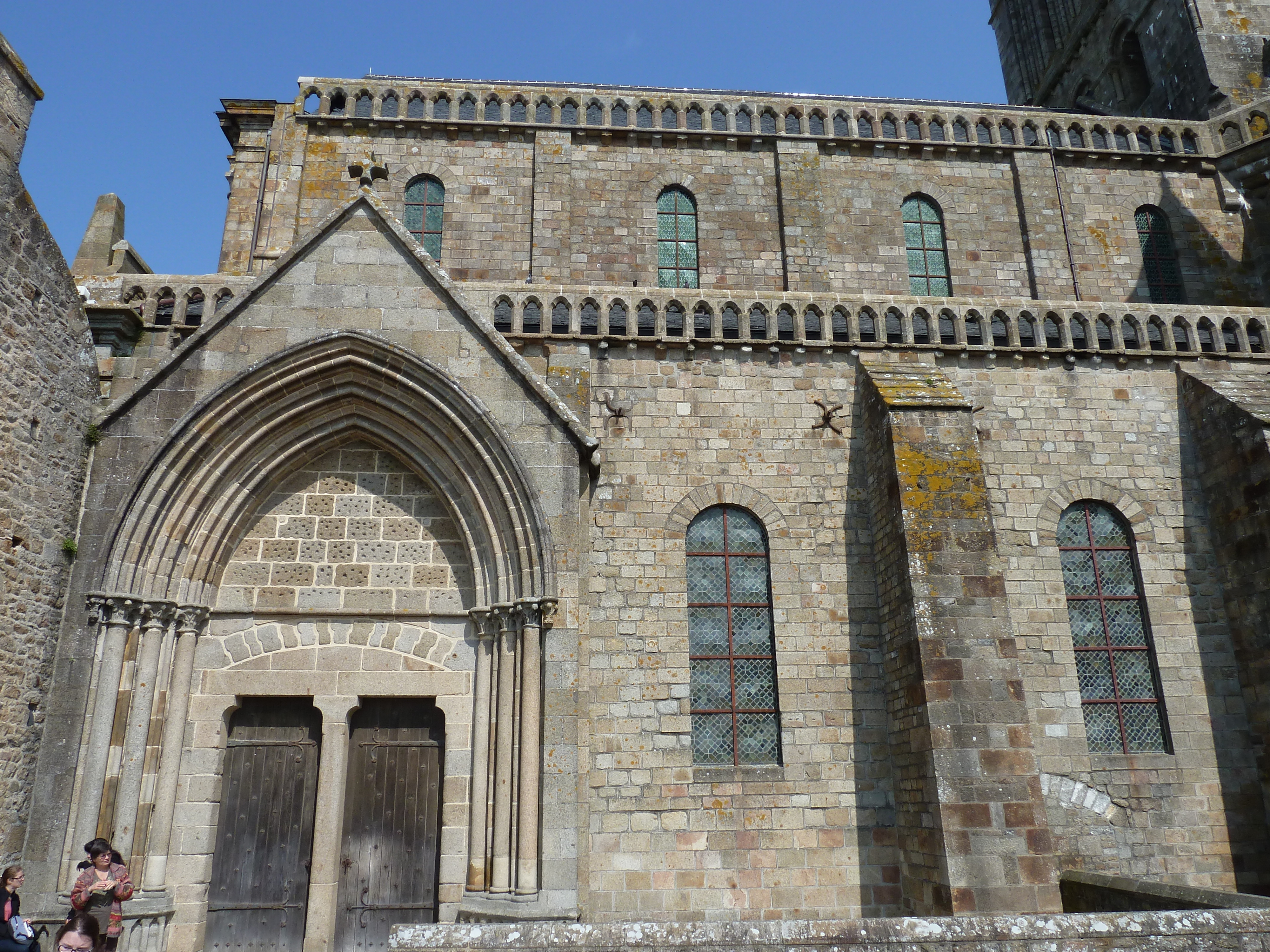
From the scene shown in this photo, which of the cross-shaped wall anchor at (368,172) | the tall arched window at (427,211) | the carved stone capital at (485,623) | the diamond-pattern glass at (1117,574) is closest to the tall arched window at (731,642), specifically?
the carved stone capital at (485,623)

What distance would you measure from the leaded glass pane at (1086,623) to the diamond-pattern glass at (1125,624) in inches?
1.7

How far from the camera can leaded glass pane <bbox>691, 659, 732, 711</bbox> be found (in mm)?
9305

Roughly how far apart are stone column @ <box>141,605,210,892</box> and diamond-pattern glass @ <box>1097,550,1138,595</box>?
31.5 ft

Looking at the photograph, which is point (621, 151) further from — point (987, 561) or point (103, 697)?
point (103, 697)

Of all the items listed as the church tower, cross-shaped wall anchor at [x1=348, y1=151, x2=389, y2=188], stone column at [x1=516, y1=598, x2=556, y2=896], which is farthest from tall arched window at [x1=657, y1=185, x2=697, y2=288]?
the church tower

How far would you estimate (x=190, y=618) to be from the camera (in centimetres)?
842

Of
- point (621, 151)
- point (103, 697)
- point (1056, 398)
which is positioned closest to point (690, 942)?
point (103, 697)

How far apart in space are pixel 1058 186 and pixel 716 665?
11177 mm

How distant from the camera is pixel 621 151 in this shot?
14.5 m

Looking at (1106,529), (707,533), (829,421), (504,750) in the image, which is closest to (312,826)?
(504,750)

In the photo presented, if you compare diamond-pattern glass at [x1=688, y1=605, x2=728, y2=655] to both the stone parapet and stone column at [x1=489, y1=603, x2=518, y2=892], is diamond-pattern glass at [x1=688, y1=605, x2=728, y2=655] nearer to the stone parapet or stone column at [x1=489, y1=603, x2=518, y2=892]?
stone column at [x1=489, y1=603, x2=518, y2=892]

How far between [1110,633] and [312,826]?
8.87m

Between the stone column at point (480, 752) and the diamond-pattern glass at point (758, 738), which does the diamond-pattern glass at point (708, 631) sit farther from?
the stone column at point (480, 752)

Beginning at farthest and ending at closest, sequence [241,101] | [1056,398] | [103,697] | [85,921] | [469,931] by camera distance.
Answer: [241,101] → [1056,398] → [103,697] → [85,921] → [469,931]
